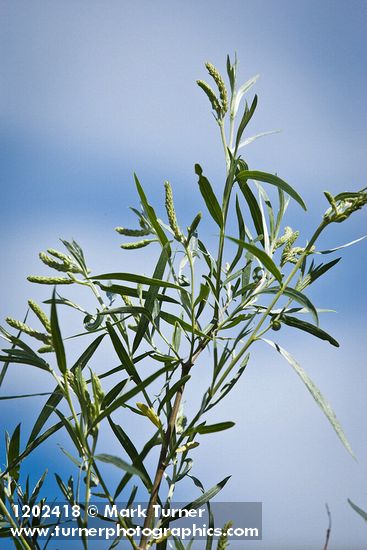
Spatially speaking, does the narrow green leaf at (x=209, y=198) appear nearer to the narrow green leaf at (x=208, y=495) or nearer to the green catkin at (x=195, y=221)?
the green catkin at (x=195, y=221)

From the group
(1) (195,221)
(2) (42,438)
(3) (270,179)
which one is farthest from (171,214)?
(2) (42,438)

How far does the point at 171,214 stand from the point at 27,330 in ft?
0.90

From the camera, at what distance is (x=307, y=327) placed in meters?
0.98

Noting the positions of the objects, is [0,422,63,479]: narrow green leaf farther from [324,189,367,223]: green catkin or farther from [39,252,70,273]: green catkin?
[324,189,367,223]: green catkin

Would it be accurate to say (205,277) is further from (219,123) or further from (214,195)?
(219,123)

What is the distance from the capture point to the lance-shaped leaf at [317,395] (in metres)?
0.74

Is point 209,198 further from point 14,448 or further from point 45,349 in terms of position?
point 14,448

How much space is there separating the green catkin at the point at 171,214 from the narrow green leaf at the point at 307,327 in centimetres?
20

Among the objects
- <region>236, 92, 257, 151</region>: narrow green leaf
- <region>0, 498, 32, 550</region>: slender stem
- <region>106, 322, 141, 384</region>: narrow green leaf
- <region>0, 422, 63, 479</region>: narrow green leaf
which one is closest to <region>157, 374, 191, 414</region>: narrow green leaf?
<region>106, 322, 141, 384</region>: narrow green leaf

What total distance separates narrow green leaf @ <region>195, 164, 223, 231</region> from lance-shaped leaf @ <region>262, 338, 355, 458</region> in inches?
7.5

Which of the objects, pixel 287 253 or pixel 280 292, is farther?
pixel 287 253

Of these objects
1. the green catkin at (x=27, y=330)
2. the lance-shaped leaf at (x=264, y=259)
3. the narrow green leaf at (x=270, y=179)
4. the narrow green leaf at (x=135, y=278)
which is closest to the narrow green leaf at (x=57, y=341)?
the green catkin at (x=27, y=330)

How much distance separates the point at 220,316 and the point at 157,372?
0.81ft

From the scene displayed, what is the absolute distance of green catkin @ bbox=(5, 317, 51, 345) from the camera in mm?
821
